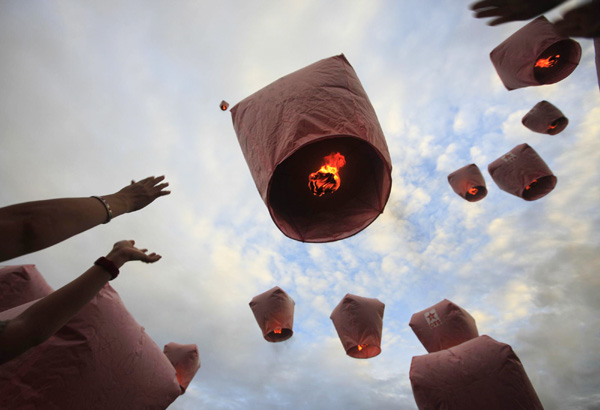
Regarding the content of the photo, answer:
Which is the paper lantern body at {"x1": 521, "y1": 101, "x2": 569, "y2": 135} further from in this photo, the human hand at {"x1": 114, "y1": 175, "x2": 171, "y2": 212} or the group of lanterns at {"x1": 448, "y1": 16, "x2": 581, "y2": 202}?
the human hand at {"x1": 114, "y1": 175, "x2": 171, "y2": 212}

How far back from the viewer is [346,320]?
6227 millimetres

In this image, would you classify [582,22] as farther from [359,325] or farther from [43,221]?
[359,325]

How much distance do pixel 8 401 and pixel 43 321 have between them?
87 cm

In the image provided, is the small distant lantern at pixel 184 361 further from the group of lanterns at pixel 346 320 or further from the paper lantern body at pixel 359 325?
the paper lantern body at pixel 359 325

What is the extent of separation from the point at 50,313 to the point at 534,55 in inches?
247

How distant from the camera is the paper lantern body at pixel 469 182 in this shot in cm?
729

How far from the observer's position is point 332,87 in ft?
7.80

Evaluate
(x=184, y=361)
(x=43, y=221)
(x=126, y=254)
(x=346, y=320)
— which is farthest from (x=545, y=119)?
(x=184, y=361)

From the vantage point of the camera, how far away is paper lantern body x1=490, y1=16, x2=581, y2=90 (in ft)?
14.1

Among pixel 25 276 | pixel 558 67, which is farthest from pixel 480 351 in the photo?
pixel 25 276

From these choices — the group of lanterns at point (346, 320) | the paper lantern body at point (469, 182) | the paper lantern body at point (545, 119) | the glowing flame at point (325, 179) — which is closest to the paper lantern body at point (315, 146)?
the glowing flame at point (325, 179)

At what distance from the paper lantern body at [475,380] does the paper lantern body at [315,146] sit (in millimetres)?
2309

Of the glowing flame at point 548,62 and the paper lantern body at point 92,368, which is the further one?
the glowing flame at point 548,62

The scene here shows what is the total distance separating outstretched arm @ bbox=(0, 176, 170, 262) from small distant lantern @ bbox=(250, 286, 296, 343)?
5.84 m
